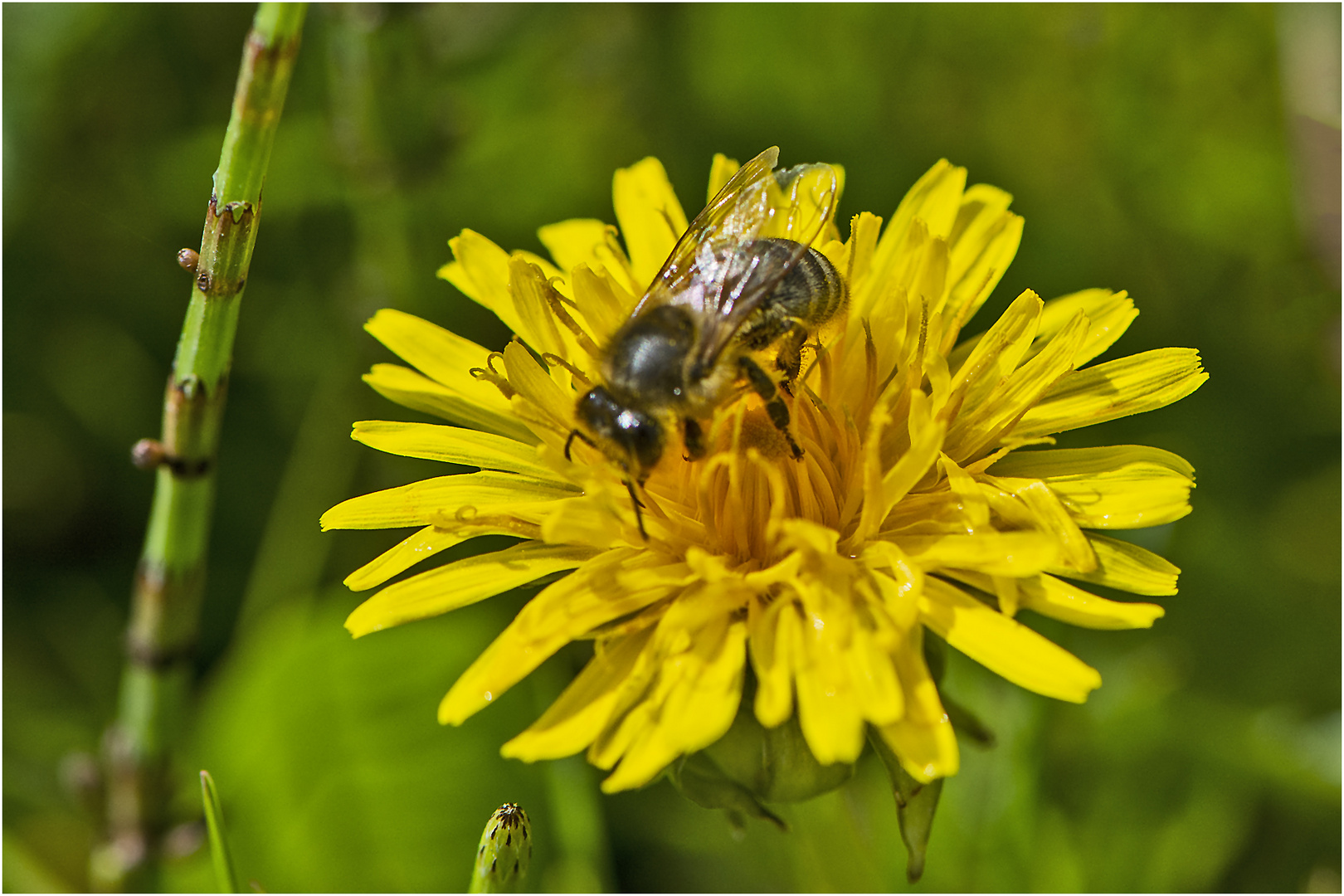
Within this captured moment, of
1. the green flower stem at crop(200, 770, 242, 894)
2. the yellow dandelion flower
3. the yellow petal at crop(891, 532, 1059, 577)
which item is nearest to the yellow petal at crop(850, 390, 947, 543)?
the yellow dandelion flower

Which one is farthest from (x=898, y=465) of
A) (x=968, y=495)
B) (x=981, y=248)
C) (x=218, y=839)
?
(x=218, y=839)

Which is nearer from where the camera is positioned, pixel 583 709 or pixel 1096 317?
pixel 583 709

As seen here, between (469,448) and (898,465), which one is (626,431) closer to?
(469,448)

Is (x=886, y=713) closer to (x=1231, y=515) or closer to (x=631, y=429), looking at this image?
(x=631, y=429)

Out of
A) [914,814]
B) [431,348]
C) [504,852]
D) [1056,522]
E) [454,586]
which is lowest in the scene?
[914,814]

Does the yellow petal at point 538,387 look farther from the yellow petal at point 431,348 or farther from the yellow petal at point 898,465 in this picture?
the yellow petal at point 898,465

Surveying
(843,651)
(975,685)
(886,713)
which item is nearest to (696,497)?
(843,651)
